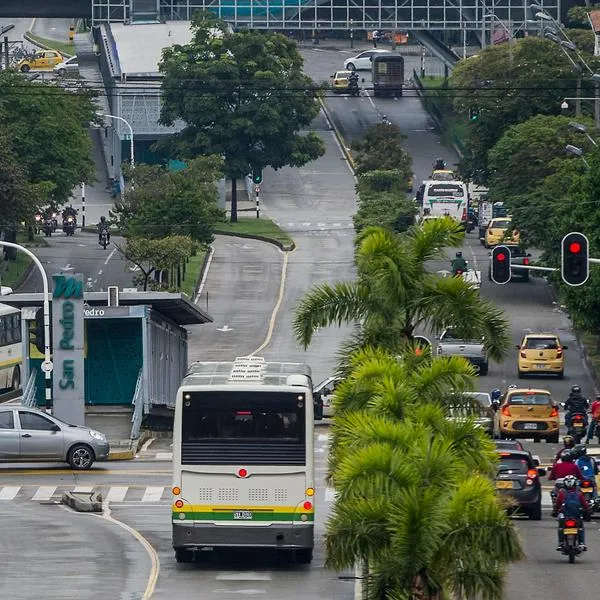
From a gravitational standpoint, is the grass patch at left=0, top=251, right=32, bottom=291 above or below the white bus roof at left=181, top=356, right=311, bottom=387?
below

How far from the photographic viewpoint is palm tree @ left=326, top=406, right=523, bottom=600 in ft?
74.7

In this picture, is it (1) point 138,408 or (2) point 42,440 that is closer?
(2) point 42,440

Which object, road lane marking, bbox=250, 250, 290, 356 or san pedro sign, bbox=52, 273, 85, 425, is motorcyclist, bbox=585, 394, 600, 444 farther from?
road lane marking, bbox=250, 250, 290, 356

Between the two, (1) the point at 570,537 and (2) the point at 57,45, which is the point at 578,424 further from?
(2) the point at 57,45

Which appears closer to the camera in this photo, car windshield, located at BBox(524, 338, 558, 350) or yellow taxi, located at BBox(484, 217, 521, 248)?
car windshield, located at BBox(524, 338, 558, 350)

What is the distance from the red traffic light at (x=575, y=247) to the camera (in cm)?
4109

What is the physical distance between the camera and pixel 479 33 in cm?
14838

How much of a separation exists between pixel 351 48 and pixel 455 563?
14546 cm

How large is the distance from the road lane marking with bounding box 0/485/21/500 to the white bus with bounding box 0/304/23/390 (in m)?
20.5

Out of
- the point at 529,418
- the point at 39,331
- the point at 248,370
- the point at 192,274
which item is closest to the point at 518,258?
the point at 192,274

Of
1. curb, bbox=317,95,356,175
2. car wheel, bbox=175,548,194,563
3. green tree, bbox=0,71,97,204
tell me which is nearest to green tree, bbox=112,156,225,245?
green tree, bbox=0,71,97,204

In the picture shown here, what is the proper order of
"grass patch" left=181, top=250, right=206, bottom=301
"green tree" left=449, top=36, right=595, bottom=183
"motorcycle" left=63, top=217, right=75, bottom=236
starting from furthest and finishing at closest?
"motorcycle" left=63, top=217, right=75, bottom=236 < "green tree" left=449, top=36, right=595, bottom=183 < "grass patch" left=181, top=250, right=206, bottom=301

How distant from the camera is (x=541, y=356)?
227 feet

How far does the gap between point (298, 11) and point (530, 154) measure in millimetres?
48441
